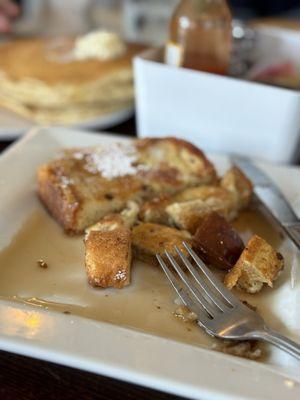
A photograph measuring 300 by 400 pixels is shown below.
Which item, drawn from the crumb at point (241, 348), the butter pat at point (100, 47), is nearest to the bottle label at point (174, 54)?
the butter pat at point (100, 47)

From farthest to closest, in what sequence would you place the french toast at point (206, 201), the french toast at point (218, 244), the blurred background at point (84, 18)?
the blurred background at point (84, 18)
the french toast at point (206, 201)
the french toast at point (218, 244)

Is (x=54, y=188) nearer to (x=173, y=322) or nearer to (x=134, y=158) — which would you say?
(x=134, y=158)

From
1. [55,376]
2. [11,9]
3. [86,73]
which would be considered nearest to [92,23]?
[11,9]

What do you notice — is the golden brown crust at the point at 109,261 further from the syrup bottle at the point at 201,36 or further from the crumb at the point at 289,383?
the syrup bottle at the point at 201,36

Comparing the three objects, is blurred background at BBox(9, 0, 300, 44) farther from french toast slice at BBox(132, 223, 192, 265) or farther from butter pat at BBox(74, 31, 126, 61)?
french toast slice at BBox(132, 223, 192, 265)

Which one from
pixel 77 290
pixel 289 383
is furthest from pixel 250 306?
pixel 77 290

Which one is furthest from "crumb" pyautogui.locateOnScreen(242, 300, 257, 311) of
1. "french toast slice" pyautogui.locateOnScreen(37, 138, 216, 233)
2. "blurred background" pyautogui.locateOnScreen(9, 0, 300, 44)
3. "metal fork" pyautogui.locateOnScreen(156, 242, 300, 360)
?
"blurred background" pyautogui.locateOnScreen(9, 0, 300, 44)
